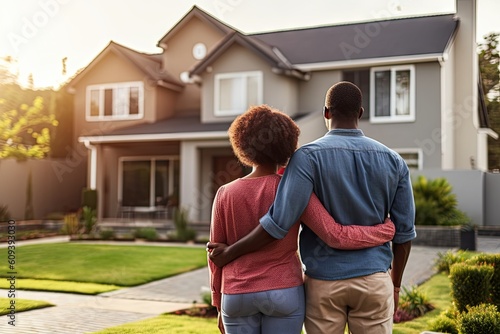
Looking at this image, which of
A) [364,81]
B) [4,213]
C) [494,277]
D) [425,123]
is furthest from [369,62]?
[494,277]

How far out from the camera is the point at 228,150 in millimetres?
21328

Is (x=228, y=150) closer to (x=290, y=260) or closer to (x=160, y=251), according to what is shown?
(x=160, y=251)

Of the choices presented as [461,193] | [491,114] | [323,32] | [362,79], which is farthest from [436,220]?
[491,114]

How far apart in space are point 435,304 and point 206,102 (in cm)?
1443

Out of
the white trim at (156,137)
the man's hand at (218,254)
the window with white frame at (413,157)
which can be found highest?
the white trim at (156,137)

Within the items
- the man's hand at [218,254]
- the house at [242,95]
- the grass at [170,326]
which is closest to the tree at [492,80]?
the house at [242,95]

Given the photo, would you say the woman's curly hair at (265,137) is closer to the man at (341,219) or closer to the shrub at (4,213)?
the man at (341,219)

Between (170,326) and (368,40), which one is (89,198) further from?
(170,326)

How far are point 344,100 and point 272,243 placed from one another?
0.86 m

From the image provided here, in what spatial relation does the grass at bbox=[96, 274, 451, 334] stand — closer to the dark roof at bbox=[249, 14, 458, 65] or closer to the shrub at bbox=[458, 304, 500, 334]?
the shrub at bbox=[458, 304, 500, 334]

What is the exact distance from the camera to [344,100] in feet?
10.4

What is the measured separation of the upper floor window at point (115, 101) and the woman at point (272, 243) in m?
19.9

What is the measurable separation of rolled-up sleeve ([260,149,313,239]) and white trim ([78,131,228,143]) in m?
15.7

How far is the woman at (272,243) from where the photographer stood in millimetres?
3000
